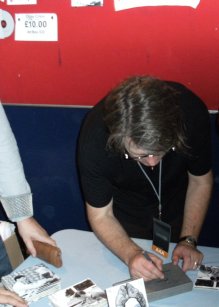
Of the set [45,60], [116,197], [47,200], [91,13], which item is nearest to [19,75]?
[45,60]

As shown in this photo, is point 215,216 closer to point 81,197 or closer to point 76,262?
point 81,197

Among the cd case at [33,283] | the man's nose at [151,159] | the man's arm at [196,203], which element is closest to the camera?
the cd case at [33,283]

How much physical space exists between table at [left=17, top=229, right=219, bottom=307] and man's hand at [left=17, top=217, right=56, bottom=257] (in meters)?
0.06

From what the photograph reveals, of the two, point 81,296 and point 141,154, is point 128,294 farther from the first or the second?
point 141,154

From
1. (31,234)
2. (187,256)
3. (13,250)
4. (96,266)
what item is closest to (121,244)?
(96,266)

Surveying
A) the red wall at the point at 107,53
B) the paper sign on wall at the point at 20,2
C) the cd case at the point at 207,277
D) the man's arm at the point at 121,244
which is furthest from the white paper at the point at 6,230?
the paper sign on wall at the point at 20,2

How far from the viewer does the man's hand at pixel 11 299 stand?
1443 millimetres

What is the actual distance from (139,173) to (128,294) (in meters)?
0.66

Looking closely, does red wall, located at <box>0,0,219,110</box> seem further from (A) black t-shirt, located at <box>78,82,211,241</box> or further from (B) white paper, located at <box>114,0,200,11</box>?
(A) black t-shirt, located at <box>78,82,211,241</box>

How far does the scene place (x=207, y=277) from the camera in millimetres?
1637

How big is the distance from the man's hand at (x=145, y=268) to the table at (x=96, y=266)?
0.06m

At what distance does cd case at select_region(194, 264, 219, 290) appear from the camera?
159 cm

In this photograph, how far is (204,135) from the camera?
196 centimetres

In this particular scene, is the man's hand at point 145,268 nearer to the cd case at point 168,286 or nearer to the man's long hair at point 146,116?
the cd case at point 168,286
